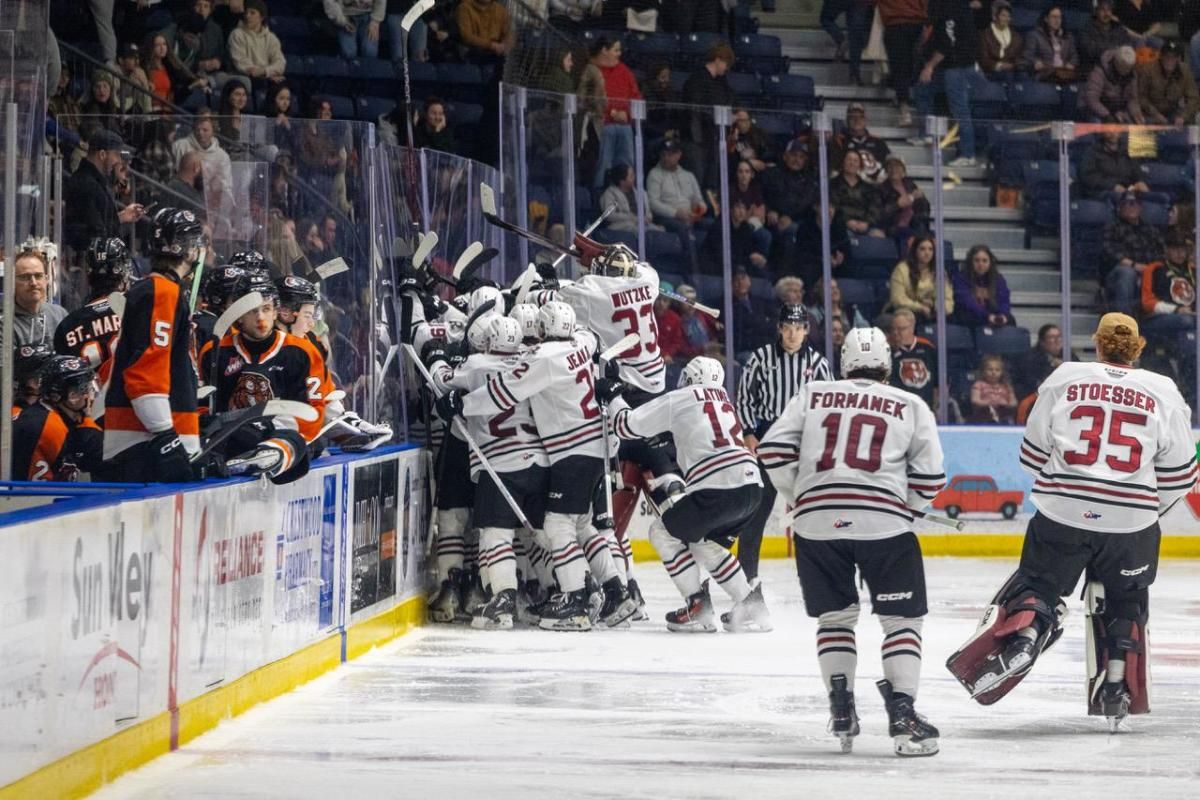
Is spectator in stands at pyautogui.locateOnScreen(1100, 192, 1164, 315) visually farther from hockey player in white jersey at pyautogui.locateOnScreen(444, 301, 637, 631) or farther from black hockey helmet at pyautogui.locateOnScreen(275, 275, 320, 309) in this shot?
black hockey helmet at pyautogui.locateOnScreen(275, 275, 320, 309)

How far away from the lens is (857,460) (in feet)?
17.4

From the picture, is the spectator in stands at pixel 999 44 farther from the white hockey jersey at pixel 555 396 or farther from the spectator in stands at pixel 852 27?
the white hockey jersey at pixel 555 396

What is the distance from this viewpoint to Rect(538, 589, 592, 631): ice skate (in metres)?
7.92

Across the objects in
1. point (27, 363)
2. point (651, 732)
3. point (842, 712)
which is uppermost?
point (27, 363)

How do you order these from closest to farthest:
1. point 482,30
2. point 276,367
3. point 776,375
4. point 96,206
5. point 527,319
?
point 276,367
point 96,206
point 527,319
point 776,375
point 482,30

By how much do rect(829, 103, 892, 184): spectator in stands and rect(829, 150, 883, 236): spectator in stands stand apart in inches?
0.9

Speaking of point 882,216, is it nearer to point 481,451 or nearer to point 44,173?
point 481,451

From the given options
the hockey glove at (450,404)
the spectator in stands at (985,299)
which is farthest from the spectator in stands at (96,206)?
the spectator in stands at (985,299)

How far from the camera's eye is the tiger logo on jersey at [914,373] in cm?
1116

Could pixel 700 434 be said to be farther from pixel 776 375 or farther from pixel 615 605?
pixel 776 375

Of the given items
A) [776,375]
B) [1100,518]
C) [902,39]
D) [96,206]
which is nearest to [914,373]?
[776,375]

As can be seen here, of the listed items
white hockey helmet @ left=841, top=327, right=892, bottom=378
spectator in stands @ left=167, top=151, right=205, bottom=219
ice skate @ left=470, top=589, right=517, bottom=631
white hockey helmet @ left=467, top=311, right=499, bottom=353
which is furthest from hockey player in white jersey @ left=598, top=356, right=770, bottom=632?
white hockey helmet @ left=841, top=327, right=892, bottom=378

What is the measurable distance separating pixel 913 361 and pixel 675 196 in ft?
5.40

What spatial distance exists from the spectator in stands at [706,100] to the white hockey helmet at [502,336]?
11.2 feet
